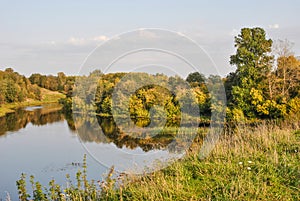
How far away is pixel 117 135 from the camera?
20.7m

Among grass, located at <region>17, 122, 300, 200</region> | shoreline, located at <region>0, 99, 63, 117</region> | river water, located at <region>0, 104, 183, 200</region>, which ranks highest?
shoreline, located at <region>0, 99, 63, 117</region>

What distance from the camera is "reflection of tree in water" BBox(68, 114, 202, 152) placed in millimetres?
13602

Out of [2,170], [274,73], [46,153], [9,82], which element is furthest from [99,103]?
[9,82]

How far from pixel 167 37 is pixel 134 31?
103cm

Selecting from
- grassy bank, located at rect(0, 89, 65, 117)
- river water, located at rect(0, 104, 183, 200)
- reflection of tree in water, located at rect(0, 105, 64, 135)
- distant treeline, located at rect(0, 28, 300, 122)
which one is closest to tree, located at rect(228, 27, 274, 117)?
distant treeline, located at rect(0, 28, 300, 122)

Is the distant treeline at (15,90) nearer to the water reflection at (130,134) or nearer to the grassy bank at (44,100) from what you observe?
the grassy bank at (44,100)

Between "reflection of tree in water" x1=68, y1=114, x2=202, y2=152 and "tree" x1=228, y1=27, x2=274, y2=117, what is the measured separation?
8392 millimetres

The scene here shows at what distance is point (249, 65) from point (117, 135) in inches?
626

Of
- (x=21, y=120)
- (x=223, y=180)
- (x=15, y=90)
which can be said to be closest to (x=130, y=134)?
(x=223, y=180)

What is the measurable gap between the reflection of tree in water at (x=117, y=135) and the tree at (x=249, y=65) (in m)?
8.39

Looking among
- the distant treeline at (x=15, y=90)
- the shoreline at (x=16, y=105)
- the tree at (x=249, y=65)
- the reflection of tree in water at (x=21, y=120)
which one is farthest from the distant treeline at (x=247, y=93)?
the distant treeline at (x=15, y=90)

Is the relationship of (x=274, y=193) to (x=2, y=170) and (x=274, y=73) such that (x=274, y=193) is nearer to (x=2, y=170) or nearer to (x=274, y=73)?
(x=2, y=170)

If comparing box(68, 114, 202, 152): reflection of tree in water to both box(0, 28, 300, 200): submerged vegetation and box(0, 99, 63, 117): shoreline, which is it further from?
box(0, 99, 63, 117): shoreline

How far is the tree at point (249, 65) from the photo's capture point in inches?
1153
